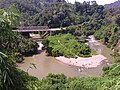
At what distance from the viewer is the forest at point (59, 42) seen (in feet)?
8.33

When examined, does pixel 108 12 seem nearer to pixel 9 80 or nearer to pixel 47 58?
pixel 47 58

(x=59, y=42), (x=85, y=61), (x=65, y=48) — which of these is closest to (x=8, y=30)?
(x=85, y=61)

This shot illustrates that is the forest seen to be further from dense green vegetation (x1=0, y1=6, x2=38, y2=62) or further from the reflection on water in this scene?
the reflection on water

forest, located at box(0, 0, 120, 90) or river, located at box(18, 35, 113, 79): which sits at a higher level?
forest, located at box(0, 0, 120, 90)

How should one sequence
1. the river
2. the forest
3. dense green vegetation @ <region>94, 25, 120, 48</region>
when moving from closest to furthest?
the forest, the river, dense green vegetation @ <region>94, 25, 120, 48</region>

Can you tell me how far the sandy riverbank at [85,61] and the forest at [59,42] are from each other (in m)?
0.81

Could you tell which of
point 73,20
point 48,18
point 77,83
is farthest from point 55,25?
point 77,83

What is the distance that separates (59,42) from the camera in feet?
86.2

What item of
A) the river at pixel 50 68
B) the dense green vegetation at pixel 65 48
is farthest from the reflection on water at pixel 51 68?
the dense green vegetation at pixel 65 48

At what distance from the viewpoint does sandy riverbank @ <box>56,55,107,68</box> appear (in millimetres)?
20594

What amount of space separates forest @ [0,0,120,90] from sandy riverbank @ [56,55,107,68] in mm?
813

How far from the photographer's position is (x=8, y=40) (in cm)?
269

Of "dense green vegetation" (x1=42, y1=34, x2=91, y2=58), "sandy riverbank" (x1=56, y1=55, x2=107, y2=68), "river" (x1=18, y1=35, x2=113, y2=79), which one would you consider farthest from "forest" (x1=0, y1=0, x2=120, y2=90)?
"sandy riverbank" (x1=56, y1=55, x2=107, y2=68)

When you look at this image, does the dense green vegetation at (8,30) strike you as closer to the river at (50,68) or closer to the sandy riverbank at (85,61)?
the river at (50,68)
